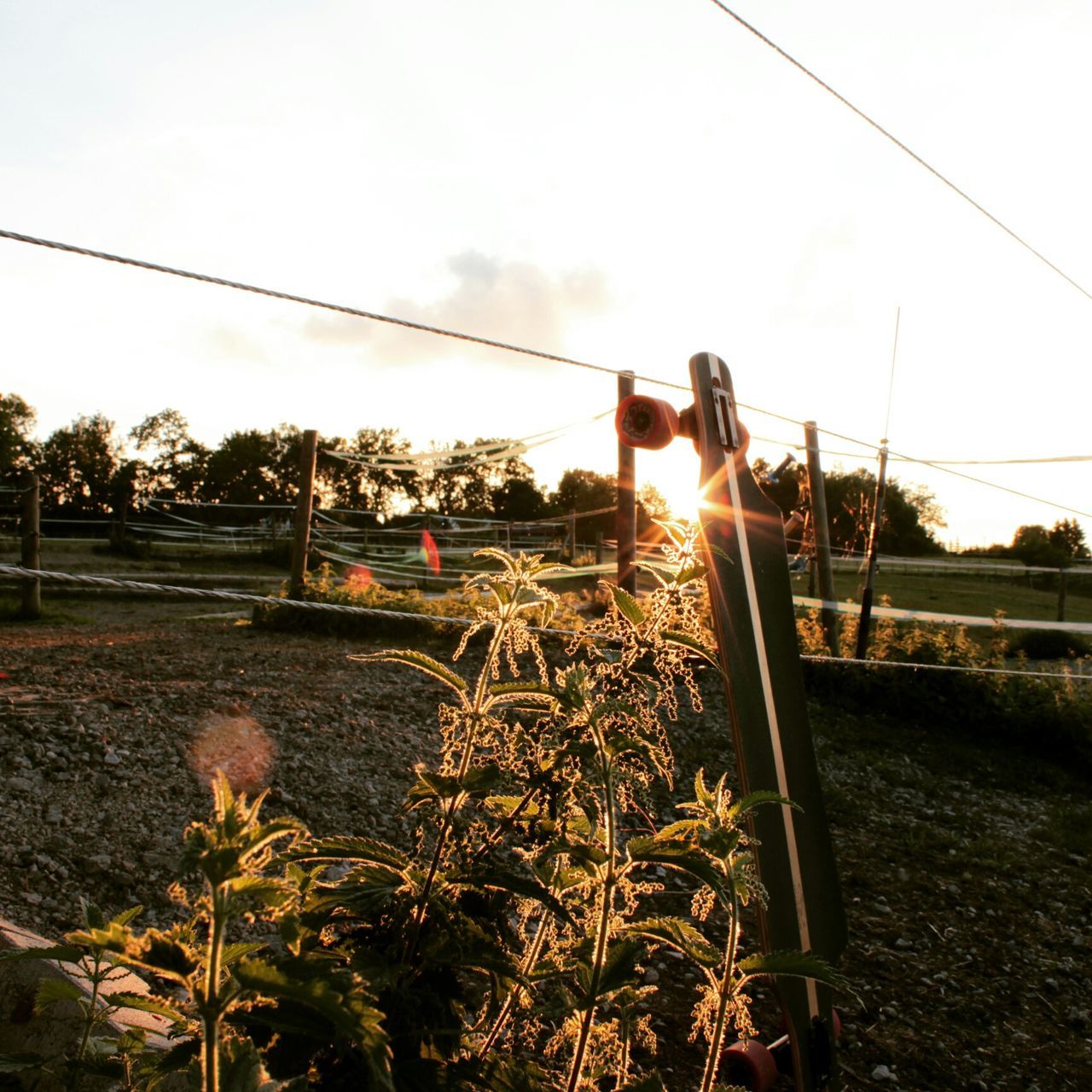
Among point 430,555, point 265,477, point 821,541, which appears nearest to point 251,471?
point 265,477

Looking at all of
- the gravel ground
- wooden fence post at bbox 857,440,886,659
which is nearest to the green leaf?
the gravel ground

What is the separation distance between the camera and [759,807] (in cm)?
156

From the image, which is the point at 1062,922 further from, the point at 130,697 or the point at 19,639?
the point at 19,639

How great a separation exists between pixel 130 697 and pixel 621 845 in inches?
106

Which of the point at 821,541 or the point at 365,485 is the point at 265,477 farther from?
the point at 821,541

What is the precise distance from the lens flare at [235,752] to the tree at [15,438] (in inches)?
1226

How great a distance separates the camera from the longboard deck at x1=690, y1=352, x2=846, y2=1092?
1512 millimetres

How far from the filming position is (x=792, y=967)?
107 cm

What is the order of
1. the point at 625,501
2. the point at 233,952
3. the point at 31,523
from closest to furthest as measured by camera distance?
1. the point at 233,952
2. the point at 625,501
3. the point at 31,523

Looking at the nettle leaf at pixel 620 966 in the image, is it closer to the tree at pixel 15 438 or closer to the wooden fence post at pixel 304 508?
the wooden fence post at pixel 304 508

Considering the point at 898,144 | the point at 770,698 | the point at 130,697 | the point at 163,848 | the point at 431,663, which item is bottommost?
the point at 163,848

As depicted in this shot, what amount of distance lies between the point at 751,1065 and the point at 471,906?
3.99 feet

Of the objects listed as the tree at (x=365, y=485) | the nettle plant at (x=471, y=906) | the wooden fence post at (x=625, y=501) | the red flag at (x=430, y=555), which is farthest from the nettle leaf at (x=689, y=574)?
the tree at (x=365, y=485)

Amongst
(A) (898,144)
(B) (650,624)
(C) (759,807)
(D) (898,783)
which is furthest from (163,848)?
(A) (898,144)
